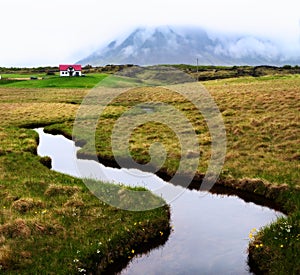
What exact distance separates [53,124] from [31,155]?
17.4 m

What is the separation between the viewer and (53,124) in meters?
46.6

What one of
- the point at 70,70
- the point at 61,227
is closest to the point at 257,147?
the point at 61,227

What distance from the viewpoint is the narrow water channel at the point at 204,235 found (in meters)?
15.4

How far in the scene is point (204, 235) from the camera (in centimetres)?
1791

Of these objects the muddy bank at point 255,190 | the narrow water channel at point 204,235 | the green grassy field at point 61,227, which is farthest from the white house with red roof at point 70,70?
the muddy bank at point 255,190

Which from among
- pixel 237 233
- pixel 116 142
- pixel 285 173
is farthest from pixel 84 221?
pixel 116 142

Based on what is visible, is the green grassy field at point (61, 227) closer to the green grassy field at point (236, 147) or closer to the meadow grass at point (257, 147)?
the green grassy field at point (236, 147)

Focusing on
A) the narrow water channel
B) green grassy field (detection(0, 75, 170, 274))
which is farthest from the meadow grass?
green grassy field (detection(0, 75, 170, 274))

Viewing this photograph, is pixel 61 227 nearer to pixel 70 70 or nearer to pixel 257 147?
pixel 257 147

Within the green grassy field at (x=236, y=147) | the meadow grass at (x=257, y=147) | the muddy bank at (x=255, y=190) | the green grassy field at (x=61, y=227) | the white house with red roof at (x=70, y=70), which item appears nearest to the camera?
the green grassy field at (x=61, y=227)

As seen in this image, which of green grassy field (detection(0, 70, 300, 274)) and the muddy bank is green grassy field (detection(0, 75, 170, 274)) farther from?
the muddy bank

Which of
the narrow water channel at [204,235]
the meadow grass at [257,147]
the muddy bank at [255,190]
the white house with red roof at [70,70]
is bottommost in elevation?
the narrow water channel at [204,235]

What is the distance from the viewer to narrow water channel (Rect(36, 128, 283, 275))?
1542 cm

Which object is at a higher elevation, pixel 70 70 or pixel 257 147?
pixel 70 70
